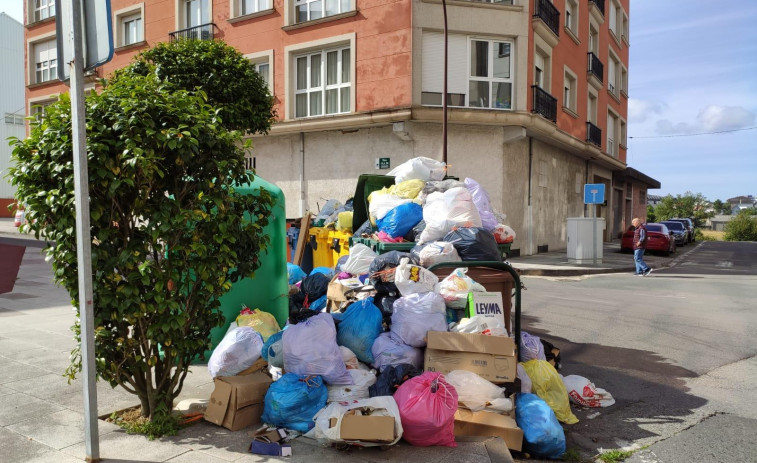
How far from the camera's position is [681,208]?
73.8 meters

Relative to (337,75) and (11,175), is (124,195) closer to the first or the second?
(11,175)

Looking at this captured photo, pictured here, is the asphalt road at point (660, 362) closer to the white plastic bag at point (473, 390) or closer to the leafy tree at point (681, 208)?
the white plastic bag at point (473, 390)

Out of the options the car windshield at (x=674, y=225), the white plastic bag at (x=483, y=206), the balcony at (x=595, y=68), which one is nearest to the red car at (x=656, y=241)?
the balcony at (x=595, y=68)

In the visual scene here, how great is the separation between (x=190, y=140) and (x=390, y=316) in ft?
7.37

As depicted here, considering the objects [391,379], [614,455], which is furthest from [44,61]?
[614,455]

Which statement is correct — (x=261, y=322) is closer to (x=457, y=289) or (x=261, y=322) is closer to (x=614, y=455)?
(x=457, y=289)

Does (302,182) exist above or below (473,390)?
above

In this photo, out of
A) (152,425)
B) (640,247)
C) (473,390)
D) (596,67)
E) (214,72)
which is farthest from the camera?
(596,67)

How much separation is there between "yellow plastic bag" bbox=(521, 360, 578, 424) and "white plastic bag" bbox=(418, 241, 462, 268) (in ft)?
4.10

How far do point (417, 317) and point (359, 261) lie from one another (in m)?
1.66

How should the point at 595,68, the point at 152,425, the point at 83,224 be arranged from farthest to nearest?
1. the point at 595,68
2. the point at 152,425
3. the point at 83,224

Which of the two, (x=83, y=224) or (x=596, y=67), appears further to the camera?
(x=596, y=67)

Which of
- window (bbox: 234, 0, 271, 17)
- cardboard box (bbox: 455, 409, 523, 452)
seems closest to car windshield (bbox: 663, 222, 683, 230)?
window (bbox: 234, 0, 271, 17)

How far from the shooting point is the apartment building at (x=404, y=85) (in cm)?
1747
